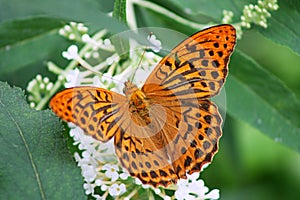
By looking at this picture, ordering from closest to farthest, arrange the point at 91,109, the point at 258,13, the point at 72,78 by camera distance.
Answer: the point at 91,109, the point at 72,78, the point at 258,13

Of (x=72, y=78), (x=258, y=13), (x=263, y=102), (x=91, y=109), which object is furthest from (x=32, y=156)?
(x=263, y=102)

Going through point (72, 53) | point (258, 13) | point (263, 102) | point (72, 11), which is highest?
point (72, 11)

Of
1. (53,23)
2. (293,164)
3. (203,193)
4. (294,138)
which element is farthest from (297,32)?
(293,164)

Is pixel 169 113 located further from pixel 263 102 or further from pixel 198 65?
pixel 263 102

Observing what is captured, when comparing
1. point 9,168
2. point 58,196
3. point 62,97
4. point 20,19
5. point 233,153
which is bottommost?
point 233,153

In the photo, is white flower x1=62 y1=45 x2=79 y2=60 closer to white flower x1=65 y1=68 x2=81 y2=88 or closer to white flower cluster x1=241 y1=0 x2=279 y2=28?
white flower x1=65 y1=68 x2=81 y2=88

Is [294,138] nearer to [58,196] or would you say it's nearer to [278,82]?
[278,82]

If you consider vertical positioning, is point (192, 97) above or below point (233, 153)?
above
